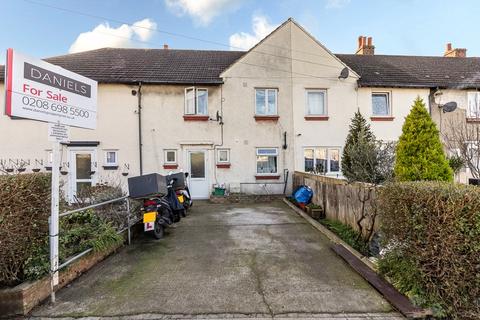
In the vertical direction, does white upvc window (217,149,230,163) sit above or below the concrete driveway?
above

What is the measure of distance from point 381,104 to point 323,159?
3.94 metres

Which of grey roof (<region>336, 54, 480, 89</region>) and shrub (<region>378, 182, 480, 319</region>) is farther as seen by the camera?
grey roof (<region>336, 54, 480, 89</region>)

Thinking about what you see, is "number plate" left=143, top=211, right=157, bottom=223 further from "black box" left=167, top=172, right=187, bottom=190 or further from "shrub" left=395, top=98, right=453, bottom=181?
"shrub" left=395, top=98, right=453, bottom=181

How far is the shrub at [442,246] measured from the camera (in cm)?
258

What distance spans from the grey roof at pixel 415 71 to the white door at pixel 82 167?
41.1ft

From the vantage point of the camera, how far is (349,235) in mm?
5113

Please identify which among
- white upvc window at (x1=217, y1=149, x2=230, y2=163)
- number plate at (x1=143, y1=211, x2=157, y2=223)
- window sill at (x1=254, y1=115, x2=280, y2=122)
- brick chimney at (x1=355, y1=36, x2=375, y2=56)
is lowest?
number plate at (x1=143, y1=211, x2=157, y2=223)

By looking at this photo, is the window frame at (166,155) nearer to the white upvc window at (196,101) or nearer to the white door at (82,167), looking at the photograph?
the white upvc window at (196,101)

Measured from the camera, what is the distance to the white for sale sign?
261 centimetres

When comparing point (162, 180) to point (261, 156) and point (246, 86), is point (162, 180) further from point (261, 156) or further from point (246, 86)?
point (246, 86)

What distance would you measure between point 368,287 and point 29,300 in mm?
4268

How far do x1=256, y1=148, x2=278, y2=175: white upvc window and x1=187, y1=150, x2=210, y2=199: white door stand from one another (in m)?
2.41

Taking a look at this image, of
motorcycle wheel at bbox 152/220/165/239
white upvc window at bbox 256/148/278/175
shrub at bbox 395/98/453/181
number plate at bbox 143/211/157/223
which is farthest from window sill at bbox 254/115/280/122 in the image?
number plate at bbox 143/211/157/223

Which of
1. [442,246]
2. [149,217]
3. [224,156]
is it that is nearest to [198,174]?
[224,156]
